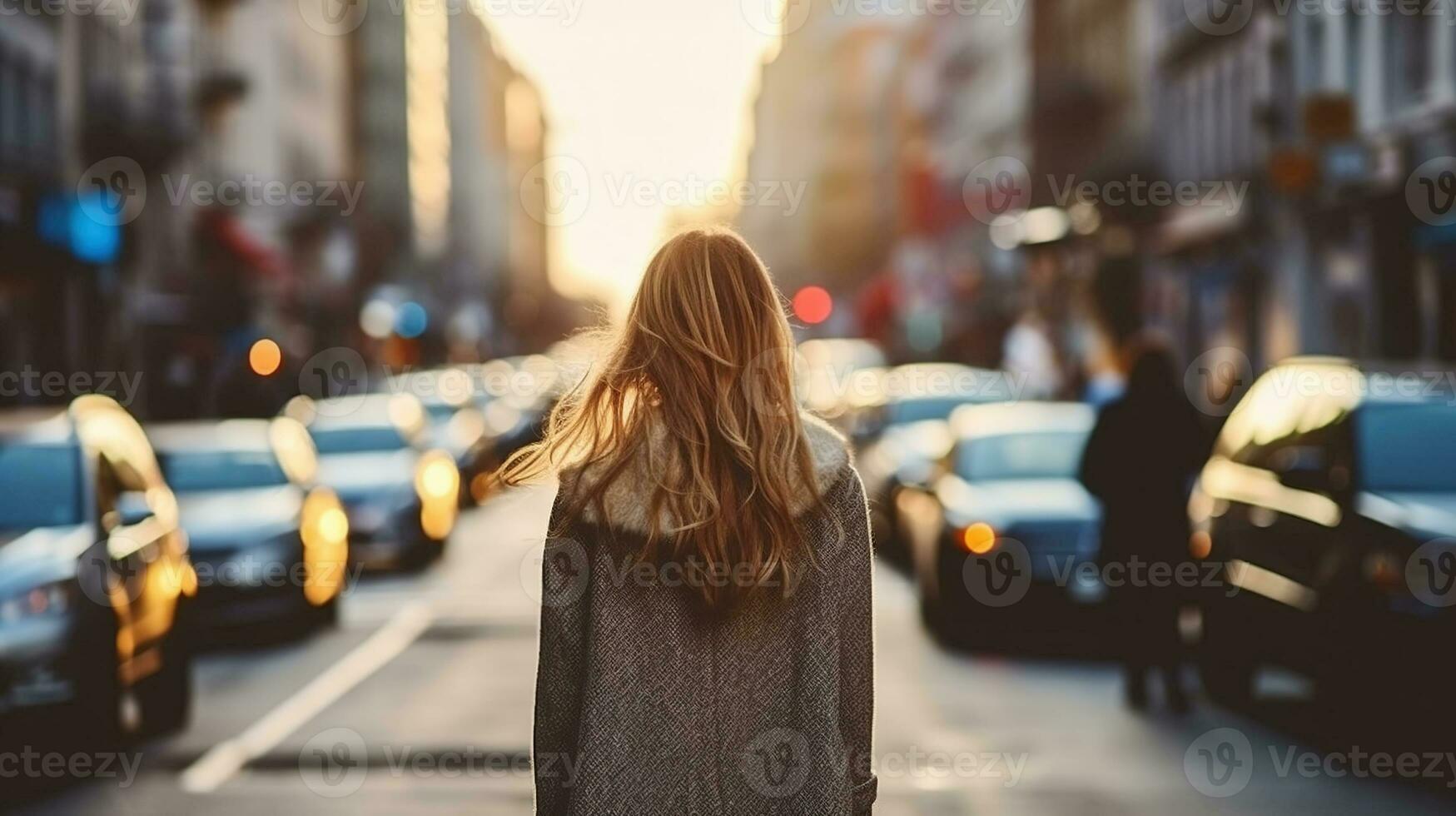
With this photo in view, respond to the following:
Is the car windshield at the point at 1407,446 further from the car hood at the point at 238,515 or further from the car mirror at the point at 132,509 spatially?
the car hood at the point at 238,515

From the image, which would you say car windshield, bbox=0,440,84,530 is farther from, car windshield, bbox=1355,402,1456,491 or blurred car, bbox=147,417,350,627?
car windshield, bbox=1355,402,1456,491

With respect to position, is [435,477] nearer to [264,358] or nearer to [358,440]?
[358,440]

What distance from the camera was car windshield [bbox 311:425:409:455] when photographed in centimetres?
2242

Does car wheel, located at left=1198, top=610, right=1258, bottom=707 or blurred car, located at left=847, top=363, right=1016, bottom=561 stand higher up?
blurred car, located at left=847, top=363, right=1016, bottom=561

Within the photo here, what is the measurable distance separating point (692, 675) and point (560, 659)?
230mm

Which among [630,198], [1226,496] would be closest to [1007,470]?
[1226,496]

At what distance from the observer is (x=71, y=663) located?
9250mm

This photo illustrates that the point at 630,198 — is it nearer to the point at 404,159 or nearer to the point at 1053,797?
the point at 1053,797

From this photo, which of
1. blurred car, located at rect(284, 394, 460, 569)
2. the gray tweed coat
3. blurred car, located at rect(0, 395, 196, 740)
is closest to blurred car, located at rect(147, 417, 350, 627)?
blurred car, located at rect(284, 394, 460, 569)

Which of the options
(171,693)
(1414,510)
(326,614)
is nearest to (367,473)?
(326,614)

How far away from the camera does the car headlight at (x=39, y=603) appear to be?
29.7 ft

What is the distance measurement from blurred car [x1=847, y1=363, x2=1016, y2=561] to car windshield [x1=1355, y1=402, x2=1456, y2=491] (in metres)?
5.78

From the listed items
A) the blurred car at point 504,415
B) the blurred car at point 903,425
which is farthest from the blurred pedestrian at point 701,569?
the blurred car at point 504,415

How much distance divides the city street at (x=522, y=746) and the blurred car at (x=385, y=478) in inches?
197
